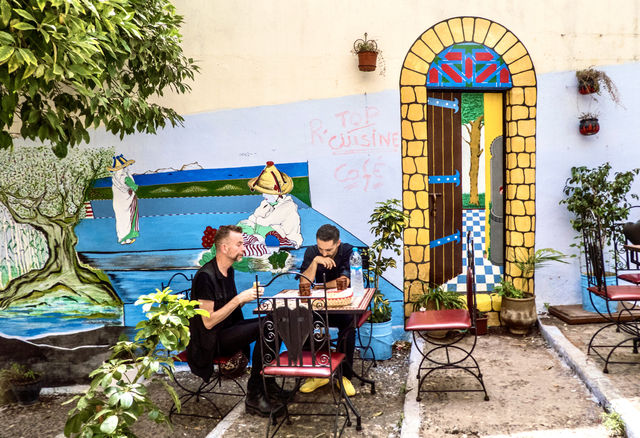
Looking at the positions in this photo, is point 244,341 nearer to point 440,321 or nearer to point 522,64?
point 440,321

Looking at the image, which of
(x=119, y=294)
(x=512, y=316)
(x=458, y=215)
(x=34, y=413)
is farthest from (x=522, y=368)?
(x=34, y=413)

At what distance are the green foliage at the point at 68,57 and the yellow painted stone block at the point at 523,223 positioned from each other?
384 centimetres

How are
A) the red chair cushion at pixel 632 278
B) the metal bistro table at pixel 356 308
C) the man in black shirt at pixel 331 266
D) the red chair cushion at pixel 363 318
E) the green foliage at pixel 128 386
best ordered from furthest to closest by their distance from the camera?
the red chair cushion at pixel 363 318, the man in black shirt at pixel 331 266, the red chair cushion at pixel 632 278, the metal bistro table at pixel 356 308, the green foliage at pixel 128 386

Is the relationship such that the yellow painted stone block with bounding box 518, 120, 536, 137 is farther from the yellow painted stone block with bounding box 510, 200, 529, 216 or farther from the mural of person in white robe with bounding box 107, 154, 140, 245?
the mural of person in white robe with bounding box 107, 154, 140, 245

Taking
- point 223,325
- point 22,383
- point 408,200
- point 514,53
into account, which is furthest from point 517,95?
point 22,383

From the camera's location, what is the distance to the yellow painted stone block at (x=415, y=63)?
5535 mm

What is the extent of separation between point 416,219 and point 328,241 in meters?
1.40

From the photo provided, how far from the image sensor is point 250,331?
4113mm

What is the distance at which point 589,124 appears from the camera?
5.46m

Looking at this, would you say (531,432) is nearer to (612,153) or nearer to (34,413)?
(612,153)

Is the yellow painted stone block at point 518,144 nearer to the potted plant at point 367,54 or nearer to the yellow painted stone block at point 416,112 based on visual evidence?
the yellow painted stone block at point 416,112

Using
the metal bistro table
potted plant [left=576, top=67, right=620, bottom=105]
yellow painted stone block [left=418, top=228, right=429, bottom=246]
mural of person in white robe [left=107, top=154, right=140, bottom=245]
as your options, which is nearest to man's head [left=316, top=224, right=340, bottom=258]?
the metal bistro table

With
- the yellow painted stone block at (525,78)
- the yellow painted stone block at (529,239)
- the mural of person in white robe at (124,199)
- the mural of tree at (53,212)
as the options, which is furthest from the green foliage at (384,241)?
the mural of tree at (53,212)

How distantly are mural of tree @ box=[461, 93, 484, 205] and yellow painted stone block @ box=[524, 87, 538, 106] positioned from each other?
0.45 meters
